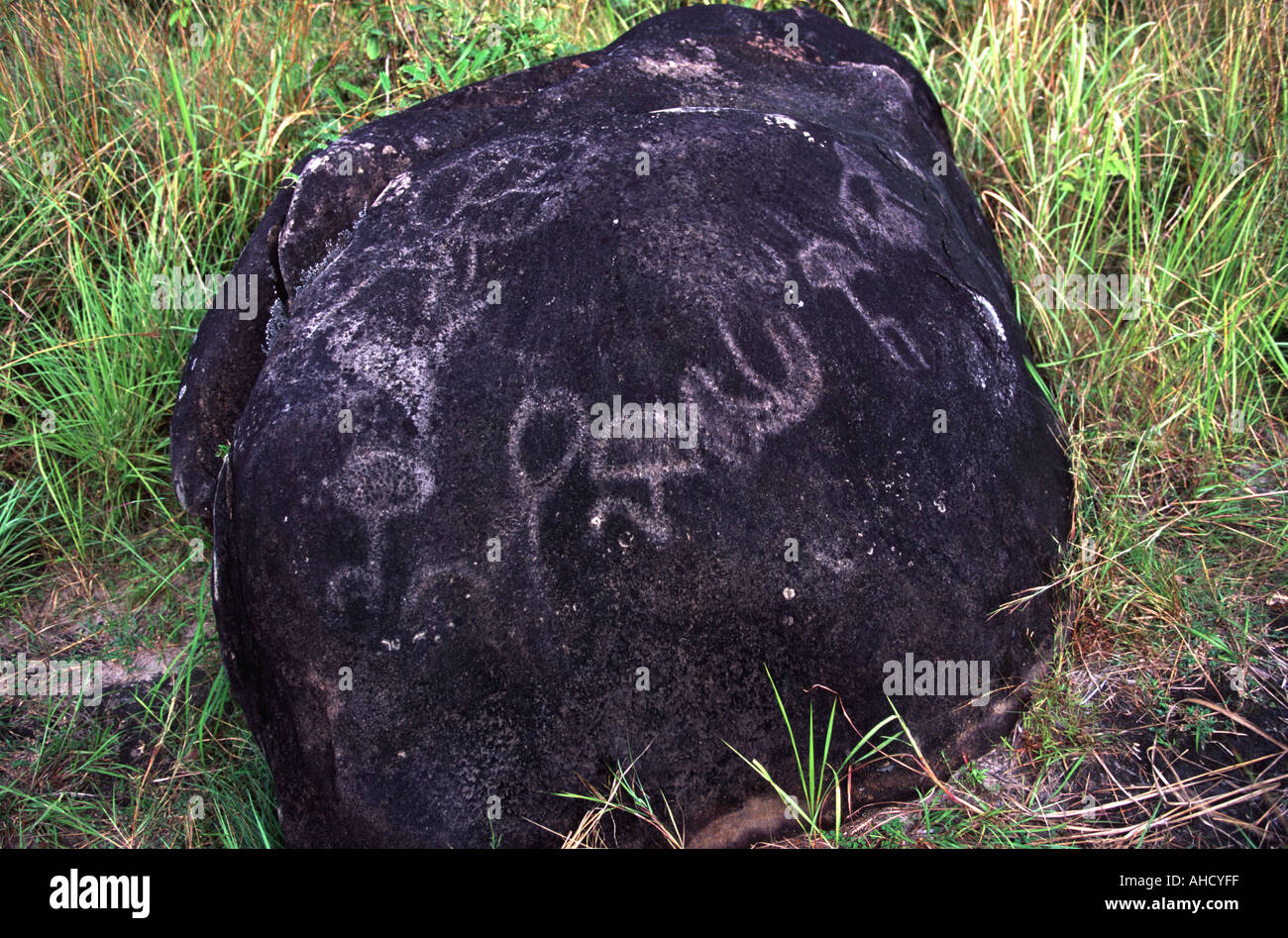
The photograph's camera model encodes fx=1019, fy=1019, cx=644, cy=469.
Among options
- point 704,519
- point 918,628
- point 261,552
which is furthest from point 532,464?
point 918,628

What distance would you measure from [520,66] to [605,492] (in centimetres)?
186

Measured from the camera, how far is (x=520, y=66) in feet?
10.2

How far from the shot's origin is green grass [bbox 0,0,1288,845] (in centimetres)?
211

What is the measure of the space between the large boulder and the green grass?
0.28 meters

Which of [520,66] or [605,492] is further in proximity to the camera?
[520,66]

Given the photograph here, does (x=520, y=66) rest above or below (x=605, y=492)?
above

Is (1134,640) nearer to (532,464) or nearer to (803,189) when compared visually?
(803,189)

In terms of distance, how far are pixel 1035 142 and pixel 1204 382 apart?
3.12 feet

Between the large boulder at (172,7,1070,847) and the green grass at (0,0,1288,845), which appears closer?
the large boulder at (172,7,1070,847)

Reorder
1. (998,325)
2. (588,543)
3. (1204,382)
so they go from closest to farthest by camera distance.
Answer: (588,543), (998,325), (1204,382)

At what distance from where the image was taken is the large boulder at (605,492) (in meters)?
1.74

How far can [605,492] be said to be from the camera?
1.77 metres

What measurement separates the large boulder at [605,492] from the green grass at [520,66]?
10.9 inches

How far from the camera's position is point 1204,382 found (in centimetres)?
263
